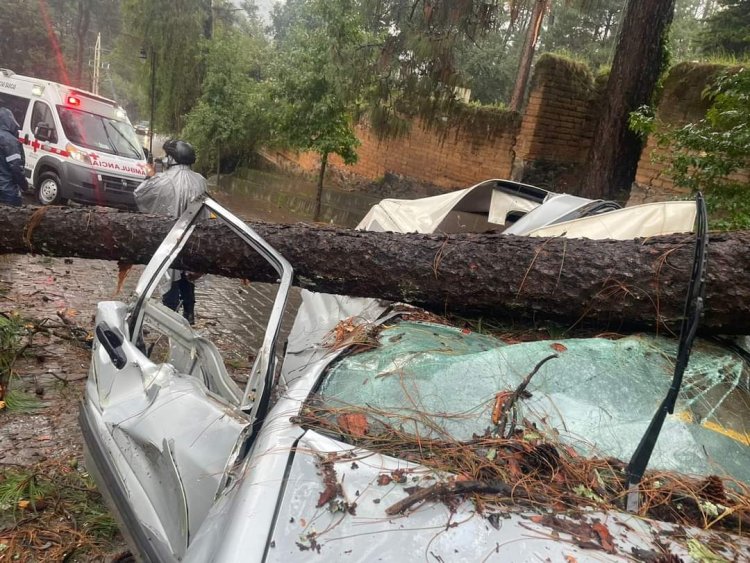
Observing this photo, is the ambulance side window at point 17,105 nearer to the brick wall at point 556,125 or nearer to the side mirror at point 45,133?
the side mirror at point 45,133

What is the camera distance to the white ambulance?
9680 millimetres

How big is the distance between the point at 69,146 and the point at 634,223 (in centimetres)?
975

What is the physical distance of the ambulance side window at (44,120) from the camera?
9773 millimetres

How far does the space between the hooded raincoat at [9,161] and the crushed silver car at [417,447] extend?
16.7 ft

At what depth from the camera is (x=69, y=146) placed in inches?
382

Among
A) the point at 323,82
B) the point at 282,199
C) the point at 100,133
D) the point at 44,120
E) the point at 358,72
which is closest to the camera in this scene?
the point at 358,72

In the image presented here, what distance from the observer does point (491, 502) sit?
1612mm

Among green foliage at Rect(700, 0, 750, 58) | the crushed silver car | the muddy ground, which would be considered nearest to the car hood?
the crushed silver car

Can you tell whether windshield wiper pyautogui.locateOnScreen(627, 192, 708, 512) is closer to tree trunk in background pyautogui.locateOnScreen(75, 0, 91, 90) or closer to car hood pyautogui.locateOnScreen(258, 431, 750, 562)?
car hood pyautogui.locateOnScreen(258, 431, 750, 562)

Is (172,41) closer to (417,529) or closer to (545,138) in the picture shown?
(545,138)

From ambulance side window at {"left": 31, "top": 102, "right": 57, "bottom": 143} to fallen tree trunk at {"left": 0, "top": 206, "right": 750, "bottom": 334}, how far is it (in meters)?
6.80

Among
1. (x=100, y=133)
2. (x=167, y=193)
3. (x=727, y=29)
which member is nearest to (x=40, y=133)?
(x=100, y=133)

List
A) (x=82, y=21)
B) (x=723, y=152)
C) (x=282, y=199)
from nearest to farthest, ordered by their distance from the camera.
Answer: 1. (x=723, y=152)
2. (x=282, y=199)
3. (x=82, y=21)

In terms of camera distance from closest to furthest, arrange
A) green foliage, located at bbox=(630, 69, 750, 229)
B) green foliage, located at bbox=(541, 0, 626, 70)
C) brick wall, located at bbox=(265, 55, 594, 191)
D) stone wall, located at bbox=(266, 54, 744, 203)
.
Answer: green foliage, located at bbox=(630, 69, 750, 229)
stone wall, located at bbox=(266, 54, 744, 203)
brick wall, located at bbox=(265, 55, 594, 191)
green foliage, located at bbox=(541, 0, 626, 70)
